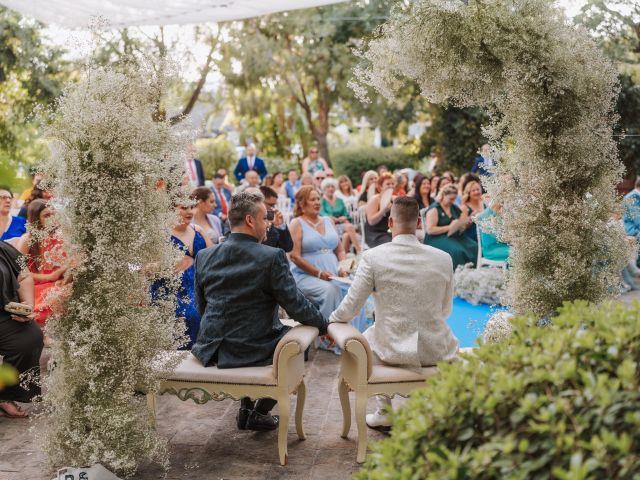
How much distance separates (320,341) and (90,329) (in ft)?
12.2

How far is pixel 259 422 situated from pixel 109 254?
188 cm

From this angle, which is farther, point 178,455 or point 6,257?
point 6,257

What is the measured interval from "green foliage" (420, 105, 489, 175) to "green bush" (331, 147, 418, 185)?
3.89 m

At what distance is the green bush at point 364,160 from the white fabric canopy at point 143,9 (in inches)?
741

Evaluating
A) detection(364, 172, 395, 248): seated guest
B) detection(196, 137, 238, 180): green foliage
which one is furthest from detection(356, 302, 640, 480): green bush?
detection(196, 137, 238, 180): green foliage

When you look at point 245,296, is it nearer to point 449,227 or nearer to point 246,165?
point 449,227

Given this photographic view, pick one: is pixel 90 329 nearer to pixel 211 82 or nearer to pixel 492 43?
pixel 492 43

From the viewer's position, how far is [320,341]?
24.3ft

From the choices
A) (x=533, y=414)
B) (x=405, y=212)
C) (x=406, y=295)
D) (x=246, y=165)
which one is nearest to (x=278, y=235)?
(x=405, y=212)

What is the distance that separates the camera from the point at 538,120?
13.5 ft

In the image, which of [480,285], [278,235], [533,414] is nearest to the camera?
[533,414]

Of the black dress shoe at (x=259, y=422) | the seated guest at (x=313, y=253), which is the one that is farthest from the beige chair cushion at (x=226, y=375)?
→ the seated guest at (x=313, y=253)

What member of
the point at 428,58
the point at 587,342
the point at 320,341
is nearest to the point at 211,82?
the point at 320,341

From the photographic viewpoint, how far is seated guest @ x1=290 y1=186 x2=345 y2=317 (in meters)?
7.14
